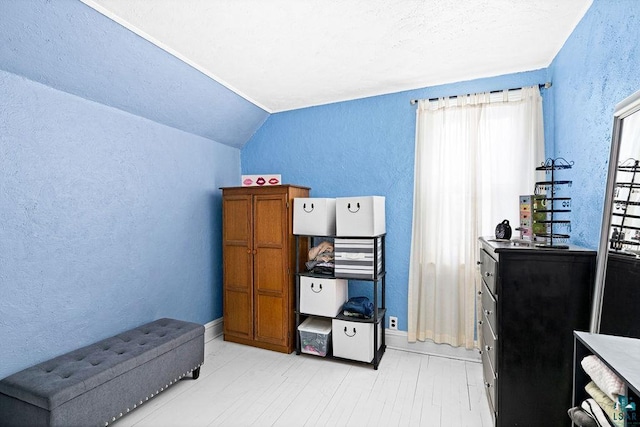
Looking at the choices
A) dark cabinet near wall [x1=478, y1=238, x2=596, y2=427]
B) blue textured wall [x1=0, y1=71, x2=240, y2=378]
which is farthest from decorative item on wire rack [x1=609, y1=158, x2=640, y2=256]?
blue textured wall [x1=0, y1=71, x2=240, y2=378]

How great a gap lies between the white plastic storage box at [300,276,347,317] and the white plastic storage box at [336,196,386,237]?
19.0 inches

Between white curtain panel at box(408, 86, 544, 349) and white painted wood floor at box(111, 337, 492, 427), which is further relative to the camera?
white curtain panel at box(408, 86, 544, 349)

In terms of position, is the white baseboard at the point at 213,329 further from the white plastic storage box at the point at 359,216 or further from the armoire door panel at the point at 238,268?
the white plastic storage box at the point at 359,216

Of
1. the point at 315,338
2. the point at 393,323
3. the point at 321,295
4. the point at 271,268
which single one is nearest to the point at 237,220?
the point at 271,268

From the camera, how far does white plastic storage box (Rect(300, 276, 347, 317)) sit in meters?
2.88

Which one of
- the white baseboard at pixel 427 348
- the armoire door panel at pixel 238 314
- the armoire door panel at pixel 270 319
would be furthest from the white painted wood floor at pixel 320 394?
the armoire door panel at pixel 238 314

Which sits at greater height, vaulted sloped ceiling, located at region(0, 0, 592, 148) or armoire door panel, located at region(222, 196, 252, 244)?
vaulted sloped ceiling, located at region(0, 0, 592, 148)

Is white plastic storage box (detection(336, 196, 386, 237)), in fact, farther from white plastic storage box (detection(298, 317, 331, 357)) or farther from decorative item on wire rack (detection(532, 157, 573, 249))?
decorative item on wire rack (detection(532, 157, 573, 249))

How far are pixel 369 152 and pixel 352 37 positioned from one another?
1255 millimetres

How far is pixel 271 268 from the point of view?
310 cm

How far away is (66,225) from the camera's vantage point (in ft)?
7.04

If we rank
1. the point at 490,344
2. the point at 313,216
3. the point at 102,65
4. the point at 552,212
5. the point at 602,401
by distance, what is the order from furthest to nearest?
the point at 313,216
the point at 102,65
the point at 490,344
the point at 552,212
the point at 602,401

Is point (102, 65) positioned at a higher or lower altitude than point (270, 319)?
A: higher

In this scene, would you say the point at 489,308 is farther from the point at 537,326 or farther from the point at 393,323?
the point at 393,323
